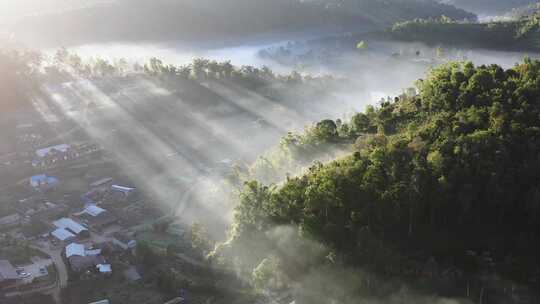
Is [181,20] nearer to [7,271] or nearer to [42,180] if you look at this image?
[42,180]

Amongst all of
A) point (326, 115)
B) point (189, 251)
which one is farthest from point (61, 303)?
point (326, 115)

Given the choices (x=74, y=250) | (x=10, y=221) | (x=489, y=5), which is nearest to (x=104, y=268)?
(x=74, y=250)

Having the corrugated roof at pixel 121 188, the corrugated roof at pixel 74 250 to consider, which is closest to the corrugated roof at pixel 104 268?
the corrugated roof at pixel 74 250

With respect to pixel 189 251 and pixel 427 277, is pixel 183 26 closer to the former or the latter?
pixel 189 251

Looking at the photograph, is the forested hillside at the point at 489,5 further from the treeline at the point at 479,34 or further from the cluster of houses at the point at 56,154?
the cluster of houses at the point at 56,154

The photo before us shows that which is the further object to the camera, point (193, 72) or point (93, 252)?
point (193, 72)

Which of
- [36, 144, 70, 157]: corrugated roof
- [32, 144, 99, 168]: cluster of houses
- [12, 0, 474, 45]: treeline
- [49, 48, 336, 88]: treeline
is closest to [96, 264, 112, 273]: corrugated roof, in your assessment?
[32, 144, 99, 168]: cluster of houses

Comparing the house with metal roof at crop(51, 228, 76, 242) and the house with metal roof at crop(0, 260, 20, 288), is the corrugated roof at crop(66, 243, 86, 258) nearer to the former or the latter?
the house with metal roof at crop(51, 228, 76, 242)
